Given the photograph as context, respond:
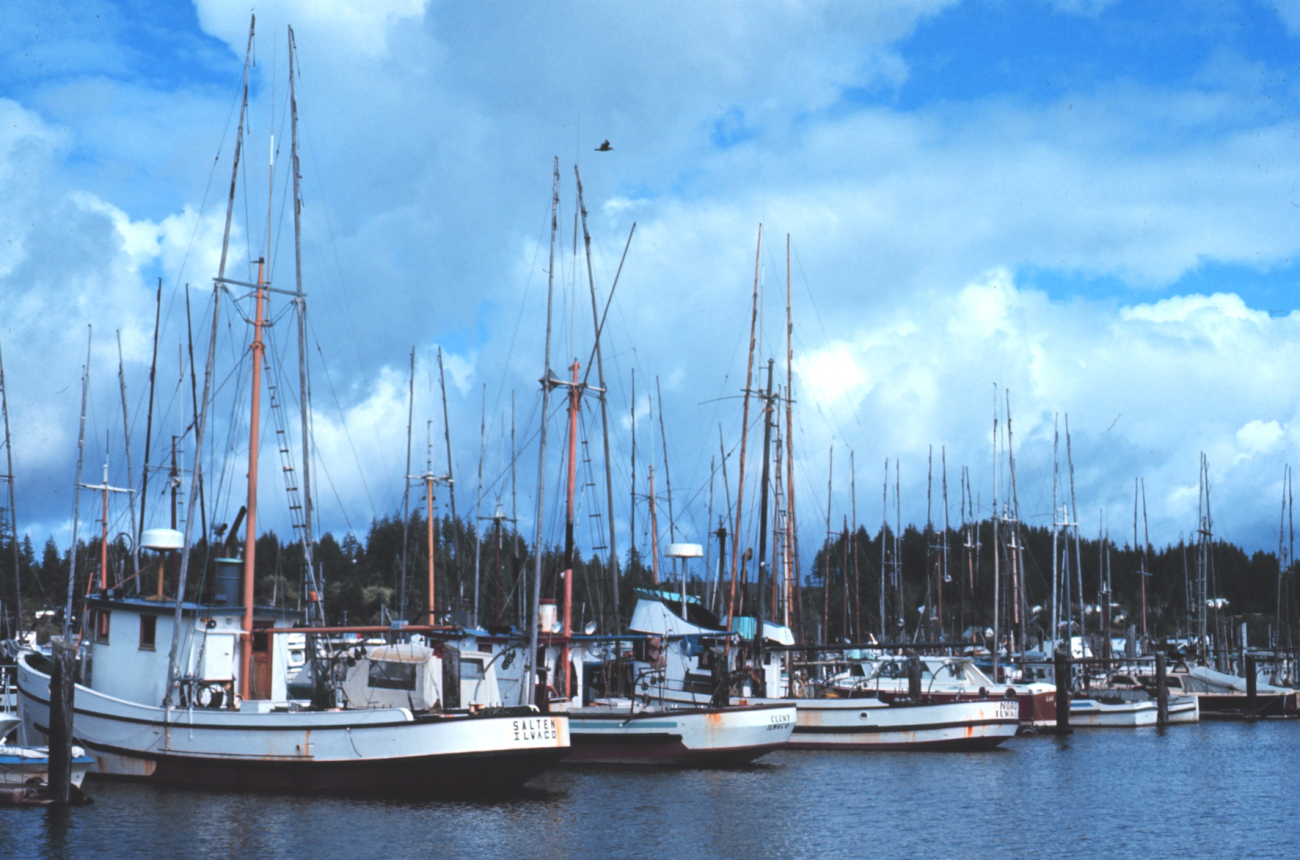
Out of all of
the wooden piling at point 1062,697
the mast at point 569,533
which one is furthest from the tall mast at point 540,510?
the wooden piling at point 1062,697

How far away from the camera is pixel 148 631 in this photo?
3334 centimetres

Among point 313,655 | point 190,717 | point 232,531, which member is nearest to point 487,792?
point 313,655

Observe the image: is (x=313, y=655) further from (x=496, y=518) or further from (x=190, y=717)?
(x=496, y=518)

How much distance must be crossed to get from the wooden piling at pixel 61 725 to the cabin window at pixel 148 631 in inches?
181

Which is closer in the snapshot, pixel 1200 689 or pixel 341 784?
pixel 341 784

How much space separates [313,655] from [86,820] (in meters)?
6.90

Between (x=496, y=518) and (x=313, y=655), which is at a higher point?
(x=496, y=518)

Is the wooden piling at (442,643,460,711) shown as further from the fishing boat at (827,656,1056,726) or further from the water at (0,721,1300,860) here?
the fishing boat at (827,656,1056,726)

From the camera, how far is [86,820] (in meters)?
26.7

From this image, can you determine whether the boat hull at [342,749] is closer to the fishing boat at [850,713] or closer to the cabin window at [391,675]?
the cabin window at [391,675]

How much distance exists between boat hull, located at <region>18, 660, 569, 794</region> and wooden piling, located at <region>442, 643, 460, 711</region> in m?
3.23

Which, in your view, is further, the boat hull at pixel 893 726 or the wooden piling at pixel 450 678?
the boat hull at pixel 893 726

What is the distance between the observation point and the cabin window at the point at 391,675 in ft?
107

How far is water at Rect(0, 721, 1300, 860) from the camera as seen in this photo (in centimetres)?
2492
